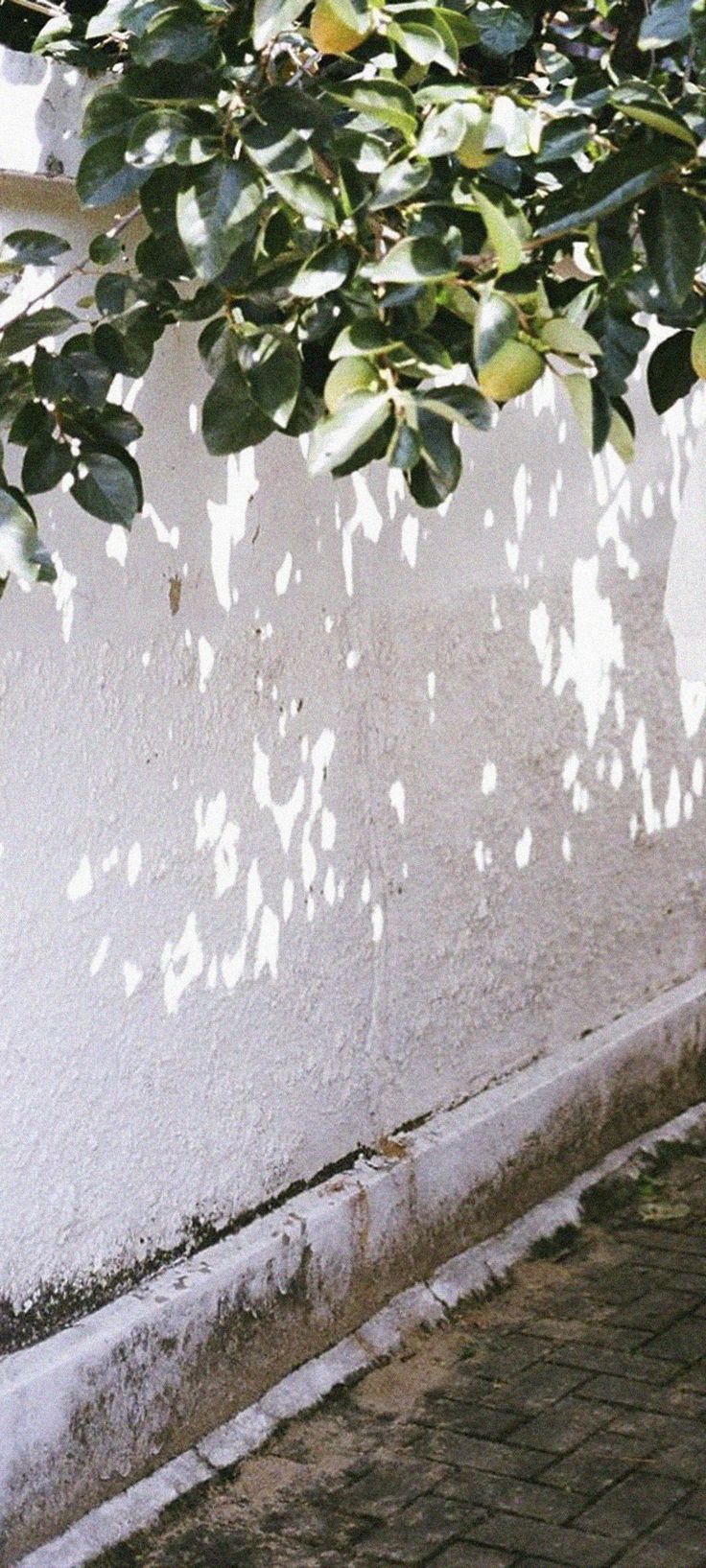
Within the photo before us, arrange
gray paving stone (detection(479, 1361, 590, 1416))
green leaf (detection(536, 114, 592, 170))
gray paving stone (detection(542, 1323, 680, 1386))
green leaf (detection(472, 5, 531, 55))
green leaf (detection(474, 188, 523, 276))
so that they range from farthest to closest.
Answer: gray paving stone (detection(542, 1323, 680, 1386))
gray paving stone (detection(479, 1361, 590, 1416))
green leaf (detection(472, 5, 531, 55))
green leaf (detection(536, 114, 592, 170))
green leaf (detection(474, 188, 523, 276))

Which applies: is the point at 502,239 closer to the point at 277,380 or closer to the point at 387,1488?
the point at 277,380

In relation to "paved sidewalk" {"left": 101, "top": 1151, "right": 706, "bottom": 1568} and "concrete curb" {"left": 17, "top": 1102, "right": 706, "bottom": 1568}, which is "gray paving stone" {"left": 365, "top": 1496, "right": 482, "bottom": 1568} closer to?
"paved sidewalk" {"left": 101, "top": 1151, "right": 706, "bottom": 1568}

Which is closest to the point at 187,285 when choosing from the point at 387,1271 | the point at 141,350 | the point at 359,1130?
the point at 141,350

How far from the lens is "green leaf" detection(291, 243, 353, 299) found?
3.13m

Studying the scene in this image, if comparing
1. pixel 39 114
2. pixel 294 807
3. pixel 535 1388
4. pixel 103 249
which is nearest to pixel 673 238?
pixel 103 249

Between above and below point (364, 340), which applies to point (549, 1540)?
below

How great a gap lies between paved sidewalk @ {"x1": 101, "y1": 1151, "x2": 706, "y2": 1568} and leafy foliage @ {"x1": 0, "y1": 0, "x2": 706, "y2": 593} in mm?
1941

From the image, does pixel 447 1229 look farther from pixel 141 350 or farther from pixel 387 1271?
pixel 141 350

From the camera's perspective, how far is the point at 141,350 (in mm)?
3504

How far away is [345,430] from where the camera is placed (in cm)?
298

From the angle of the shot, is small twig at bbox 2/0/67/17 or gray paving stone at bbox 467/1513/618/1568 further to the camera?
→ gray paving stone at bbox 467/1513/618/1568

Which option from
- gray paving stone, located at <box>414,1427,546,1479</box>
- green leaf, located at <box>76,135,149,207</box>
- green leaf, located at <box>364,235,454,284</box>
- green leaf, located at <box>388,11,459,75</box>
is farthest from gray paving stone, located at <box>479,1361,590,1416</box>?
green leaf, located at <box>388,11,459,75</box>

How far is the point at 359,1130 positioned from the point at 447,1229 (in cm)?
43

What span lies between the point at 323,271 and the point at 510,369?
1.14 feet
